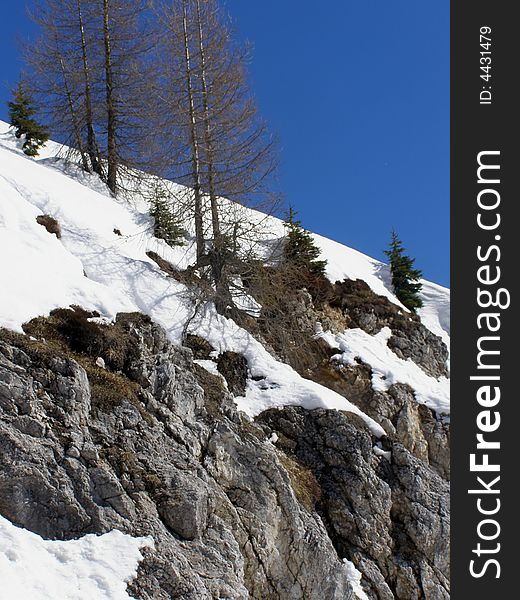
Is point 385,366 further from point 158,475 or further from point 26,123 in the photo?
point 26,123

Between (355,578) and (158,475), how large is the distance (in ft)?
17.5

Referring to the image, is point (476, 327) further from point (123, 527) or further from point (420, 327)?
point (420, 327)

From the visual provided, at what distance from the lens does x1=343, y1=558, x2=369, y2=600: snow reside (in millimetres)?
11289

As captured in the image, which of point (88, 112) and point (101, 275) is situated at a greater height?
point (88, 112)

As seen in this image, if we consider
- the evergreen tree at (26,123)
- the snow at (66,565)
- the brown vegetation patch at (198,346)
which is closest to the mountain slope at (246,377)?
the brown vegetation patch at (198,346)

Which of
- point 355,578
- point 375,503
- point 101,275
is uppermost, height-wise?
point 101,275

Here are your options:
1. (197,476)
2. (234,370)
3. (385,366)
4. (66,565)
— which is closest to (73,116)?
(234,370)

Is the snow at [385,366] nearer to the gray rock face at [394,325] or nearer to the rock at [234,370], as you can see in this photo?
the gray rock face at [394,325]

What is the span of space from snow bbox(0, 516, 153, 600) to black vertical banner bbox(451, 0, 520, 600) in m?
4.24

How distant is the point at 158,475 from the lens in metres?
8.88

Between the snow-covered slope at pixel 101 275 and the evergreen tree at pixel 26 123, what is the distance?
44.9ft

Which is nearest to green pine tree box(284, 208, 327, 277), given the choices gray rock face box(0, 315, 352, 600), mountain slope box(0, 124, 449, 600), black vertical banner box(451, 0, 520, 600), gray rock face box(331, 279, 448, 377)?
gray rock face box(331, 279, 448, 377)

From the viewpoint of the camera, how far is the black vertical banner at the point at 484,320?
718cm

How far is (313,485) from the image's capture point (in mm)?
12852
